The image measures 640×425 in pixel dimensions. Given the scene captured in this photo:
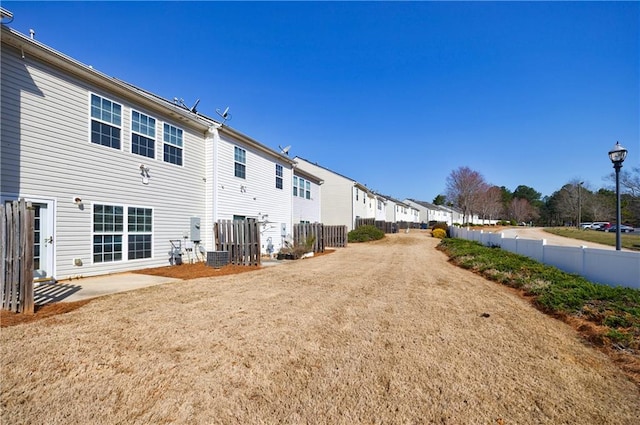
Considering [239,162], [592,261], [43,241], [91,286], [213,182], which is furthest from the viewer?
[239,162]

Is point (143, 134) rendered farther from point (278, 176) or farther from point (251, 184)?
point (278, 176)

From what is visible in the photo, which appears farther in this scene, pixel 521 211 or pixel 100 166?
pixel 521 211

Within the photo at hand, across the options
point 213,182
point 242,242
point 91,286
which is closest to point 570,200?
point 242,242

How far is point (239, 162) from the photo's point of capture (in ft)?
48.3

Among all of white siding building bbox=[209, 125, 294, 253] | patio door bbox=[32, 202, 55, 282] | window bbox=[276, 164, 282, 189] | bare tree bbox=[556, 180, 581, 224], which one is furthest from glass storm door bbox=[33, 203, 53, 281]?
bare tree bbox=[556, 180, 581, 224]

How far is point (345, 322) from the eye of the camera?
17.1ft

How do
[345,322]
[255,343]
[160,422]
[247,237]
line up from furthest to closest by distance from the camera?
1. [247,237]
2. [345,322]
3. [255,343]
4. [160,422]

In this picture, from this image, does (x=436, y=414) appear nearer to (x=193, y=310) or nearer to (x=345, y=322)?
(x=345, y=322)

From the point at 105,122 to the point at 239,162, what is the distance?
6.04 m

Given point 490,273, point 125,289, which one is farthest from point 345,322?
point 490,273

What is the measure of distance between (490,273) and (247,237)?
894cm

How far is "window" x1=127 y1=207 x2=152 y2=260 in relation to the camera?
33.0 feet

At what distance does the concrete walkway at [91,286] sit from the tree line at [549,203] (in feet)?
133

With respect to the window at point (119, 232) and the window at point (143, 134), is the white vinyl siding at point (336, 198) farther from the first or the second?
the window at point (119, 232)
